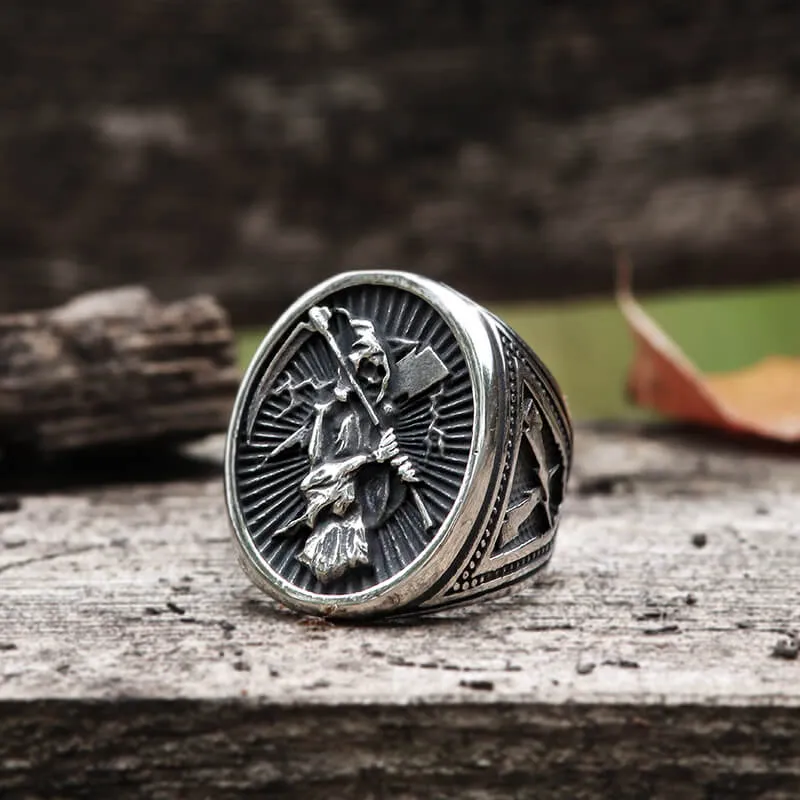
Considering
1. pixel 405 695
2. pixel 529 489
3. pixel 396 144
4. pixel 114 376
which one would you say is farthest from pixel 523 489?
pixel 396 144

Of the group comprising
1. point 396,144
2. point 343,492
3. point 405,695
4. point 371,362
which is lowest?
point 405,695

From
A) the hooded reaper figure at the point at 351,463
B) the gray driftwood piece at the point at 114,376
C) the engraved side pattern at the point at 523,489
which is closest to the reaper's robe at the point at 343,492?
the hooded reaper figure at the point at 351,463

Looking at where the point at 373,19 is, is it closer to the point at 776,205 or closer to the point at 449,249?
the point at 449,249

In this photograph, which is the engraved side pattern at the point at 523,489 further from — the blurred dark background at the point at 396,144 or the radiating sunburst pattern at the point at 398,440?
the blurred dark background at the point at 396,144

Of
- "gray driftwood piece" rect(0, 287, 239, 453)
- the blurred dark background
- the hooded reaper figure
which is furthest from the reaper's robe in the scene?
the blurred dark background

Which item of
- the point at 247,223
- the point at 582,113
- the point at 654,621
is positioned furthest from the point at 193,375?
the point at 582,113

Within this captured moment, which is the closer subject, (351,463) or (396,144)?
(351,463)

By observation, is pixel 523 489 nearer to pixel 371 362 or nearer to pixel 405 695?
pixel 371 362

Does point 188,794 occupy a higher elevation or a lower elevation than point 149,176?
lower
